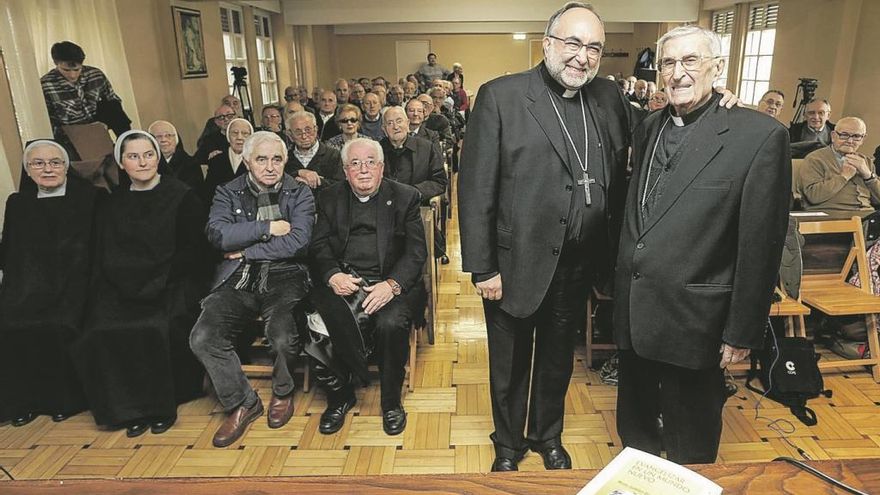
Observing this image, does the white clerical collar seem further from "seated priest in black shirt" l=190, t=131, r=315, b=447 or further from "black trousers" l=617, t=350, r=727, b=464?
"black trousers" l=617, t=350, r=727, b=464

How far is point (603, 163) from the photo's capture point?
1803mm

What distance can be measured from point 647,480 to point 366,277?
1.80m

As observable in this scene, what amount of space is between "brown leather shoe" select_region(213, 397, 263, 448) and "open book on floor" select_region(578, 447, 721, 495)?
6.02 feet

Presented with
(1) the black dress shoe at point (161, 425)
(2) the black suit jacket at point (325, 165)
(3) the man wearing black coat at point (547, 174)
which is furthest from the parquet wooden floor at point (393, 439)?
(2) the black suit jacket at point (325, 165)

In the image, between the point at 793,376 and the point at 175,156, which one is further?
the point at 175,156

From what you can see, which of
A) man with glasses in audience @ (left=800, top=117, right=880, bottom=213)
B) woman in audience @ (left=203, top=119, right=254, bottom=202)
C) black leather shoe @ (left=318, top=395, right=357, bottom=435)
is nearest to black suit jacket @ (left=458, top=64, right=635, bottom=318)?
black leather shoe @ (left=318, top=395, right=357, bottom=435)

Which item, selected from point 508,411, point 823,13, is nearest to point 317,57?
point 823,13

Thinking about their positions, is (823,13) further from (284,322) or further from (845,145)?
(284,322)

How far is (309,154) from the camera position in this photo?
3791 millimetres

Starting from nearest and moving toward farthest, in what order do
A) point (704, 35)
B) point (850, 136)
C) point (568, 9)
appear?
1. point (704, 35)
2. point (568, 9)
3. point (850, 136)

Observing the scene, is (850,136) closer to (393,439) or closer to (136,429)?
(393,439)

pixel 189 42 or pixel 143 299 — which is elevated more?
pixel 189 42

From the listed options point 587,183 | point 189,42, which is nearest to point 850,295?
point 587,183

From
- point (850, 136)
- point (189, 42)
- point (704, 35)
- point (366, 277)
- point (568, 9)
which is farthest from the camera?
point (189, 42)
